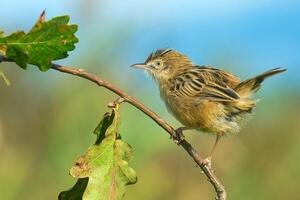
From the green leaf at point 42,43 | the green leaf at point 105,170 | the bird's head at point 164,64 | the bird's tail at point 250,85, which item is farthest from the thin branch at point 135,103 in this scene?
the bird's head at point 164,64

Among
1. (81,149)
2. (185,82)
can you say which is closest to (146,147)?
(81,149)

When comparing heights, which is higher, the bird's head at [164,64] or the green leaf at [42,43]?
the green leaf at [42,43]

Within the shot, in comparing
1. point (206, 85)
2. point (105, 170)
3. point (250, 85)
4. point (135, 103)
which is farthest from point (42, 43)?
point (206, 85)

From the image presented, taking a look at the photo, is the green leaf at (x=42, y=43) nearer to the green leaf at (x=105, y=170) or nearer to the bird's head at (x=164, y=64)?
the green leaf at (x=105, y=170)

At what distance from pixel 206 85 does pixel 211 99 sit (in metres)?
0.22

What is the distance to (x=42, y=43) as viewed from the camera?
1.90 meters

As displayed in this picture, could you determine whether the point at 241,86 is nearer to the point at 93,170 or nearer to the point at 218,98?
the point at 218,98

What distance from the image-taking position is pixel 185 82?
532 cm

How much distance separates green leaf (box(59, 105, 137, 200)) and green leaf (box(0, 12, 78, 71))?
37 cm

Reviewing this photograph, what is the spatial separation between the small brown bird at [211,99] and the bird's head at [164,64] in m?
0.29

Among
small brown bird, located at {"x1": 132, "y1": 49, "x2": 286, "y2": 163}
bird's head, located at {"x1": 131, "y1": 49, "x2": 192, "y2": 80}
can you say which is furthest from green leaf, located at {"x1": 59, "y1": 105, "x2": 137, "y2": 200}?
bird's head, located at {"x1": 131, "y1": 49, "x2": 192, "y2": 80}

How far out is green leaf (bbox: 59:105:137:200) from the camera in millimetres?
2123

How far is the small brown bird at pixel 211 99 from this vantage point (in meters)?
4.84

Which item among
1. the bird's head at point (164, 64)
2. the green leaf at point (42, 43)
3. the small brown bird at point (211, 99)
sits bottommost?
the small brown bird at point (211, 99)
